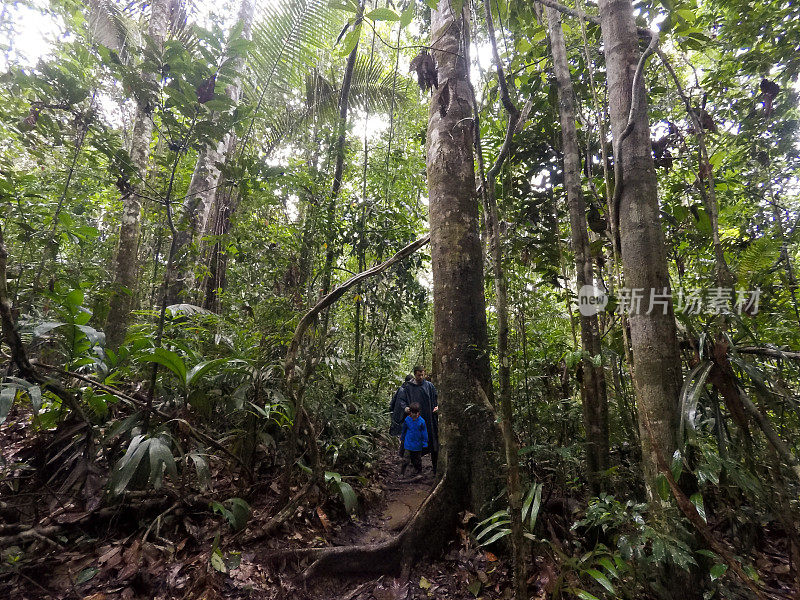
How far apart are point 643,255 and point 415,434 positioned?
13.3 ft

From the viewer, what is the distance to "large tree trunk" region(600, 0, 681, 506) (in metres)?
2.08

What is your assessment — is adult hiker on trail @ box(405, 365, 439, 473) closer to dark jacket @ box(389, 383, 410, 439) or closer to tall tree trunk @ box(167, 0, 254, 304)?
dark jacket @ box(389, 383, 410, 439)

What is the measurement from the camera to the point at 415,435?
18.0 ft

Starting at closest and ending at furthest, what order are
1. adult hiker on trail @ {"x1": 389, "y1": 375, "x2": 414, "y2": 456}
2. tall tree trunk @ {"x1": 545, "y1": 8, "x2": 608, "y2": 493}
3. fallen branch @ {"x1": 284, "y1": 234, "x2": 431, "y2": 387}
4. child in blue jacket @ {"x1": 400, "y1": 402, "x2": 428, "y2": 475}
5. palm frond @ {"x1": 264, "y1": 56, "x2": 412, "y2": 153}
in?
tall tree trunk @ {"x1": 545, "y1": 8, "x2": 608, "y2": 493} → fallen branch @ {"x1": 284, "y1": 234, "x2": 431, "y2": 387} → child in blue jacket @ {"x1": 400, "y1": 402, "x2": 428, "y2": 475} → adult hiker on trail @ {"x1": 389, "y1": 375, "x2": 414, "y2": 456} → palm frond @ {"x1": 264, "y1": 56, "x2": 412, "y2": 153}

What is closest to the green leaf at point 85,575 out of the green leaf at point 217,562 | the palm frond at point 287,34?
the green leaf at point 217,562

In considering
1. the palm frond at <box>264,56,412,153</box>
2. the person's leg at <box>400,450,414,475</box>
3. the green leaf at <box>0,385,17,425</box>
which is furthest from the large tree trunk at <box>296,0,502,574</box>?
the palm frond at <box>264,56,412,153</box>

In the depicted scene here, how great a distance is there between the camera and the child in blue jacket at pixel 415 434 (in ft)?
18.0

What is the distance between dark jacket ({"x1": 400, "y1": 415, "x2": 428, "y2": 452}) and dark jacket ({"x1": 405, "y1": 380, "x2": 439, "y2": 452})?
100 mm

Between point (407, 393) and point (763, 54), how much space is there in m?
5.68

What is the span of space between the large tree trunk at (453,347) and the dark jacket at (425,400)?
8.26 ft

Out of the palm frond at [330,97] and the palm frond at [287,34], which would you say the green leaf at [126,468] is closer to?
the palm frond at [287,34]

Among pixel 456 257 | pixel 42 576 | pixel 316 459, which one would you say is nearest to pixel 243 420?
pixel 316 459

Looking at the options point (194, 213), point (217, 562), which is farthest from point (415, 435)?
point (194, 213)

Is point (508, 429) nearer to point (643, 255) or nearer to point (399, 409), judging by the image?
point (643, 255)
